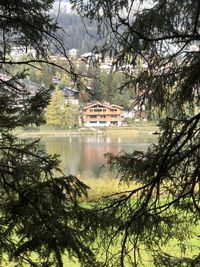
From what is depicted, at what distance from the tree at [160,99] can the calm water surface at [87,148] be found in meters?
8.56

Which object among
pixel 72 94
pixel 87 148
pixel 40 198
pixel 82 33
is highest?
pixel 82 33

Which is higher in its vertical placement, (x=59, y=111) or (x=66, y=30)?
(x=66, y=30)

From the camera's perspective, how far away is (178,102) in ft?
8.38

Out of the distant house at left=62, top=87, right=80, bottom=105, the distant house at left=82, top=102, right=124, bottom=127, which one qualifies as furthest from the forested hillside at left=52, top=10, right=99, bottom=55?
the distant house at left=82, top=102, right=124, bottom=127

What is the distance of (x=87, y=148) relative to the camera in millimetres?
17406

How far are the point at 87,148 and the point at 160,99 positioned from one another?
48.8 feet

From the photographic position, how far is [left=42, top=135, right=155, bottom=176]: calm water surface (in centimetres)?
1256

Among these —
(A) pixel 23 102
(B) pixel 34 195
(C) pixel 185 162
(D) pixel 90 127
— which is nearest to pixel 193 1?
(C) pixel 185 162

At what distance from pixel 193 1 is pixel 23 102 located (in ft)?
3.63

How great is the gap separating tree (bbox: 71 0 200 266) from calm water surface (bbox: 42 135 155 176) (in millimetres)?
8565

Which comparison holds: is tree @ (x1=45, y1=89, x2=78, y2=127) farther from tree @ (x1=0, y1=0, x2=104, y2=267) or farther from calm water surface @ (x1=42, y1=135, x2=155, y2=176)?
tree @ (x1=0, y1=0, x2=104, y2=267)

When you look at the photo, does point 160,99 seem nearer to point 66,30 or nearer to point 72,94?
point 66,30

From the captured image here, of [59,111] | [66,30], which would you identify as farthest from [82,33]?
[59,111]

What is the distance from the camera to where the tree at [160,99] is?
2174 mm
